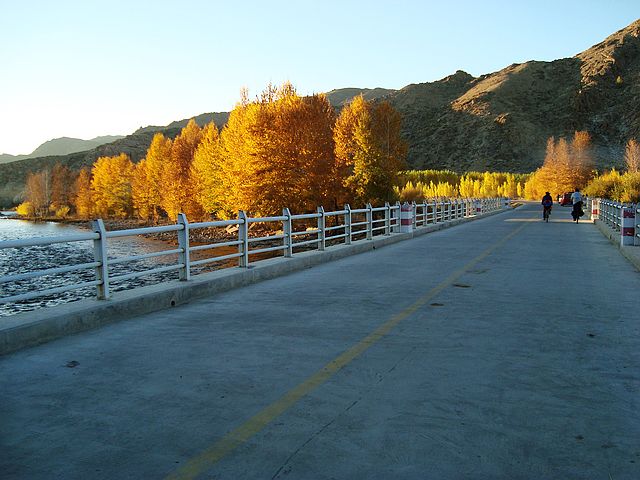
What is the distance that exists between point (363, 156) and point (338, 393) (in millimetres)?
72156

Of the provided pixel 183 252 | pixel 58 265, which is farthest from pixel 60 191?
pixel 183 252

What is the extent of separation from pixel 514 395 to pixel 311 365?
1.92 m

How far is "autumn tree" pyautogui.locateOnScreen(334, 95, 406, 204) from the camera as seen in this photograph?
7575 cm

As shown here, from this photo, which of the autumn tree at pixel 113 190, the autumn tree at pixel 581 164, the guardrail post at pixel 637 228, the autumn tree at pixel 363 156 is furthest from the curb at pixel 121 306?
the autumn tree at pixel 113 190

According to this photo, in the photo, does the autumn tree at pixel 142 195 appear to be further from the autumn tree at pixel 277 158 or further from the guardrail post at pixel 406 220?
the guardrail post at pixel 406 220

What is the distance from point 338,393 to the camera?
5.06 metres

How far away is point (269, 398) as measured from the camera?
4.94 m

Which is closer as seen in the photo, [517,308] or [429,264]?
[517,308]

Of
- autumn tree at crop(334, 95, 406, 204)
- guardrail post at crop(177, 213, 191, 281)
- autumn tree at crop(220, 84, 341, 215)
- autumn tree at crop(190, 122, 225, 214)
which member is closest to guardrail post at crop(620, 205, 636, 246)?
guardrail post at crop(177, 213, 191, 281)

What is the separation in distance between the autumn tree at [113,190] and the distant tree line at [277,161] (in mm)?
2980

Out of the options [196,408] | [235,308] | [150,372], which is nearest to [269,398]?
[196,408]

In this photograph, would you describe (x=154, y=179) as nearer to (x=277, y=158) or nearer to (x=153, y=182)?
(x=153, y=182)

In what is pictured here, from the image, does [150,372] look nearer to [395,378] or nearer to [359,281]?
[395,378]

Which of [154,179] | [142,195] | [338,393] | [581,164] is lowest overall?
[142,195]
